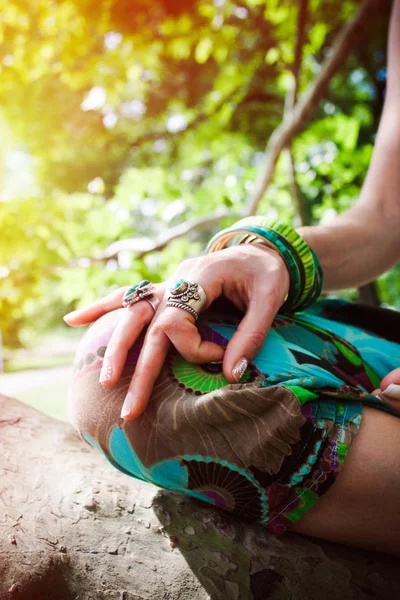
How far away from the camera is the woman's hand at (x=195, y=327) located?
38.1 inches

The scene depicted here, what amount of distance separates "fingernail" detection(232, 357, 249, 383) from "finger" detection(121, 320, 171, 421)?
15cm

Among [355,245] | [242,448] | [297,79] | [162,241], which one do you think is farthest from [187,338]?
[297,79]

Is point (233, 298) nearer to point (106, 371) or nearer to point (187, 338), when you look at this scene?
point (187, 338)

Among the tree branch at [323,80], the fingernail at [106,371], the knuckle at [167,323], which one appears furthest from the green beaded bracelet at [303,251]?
the tree branch at [323,80]

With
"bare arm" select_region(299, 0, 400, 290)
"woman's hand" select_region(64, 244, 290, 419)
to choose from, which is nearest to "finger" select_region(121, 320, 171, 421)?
"woman's hand" select_region(64, 244, 290, 419)

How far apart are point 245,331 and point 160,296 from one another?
247mm

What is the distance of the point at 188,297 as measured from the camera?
103 cm

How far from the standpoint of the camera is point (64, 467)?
46.1 inches

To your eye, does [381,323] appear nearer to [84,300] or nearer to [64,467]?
[64,467]

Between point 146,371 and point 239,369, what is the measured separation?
0.61ft

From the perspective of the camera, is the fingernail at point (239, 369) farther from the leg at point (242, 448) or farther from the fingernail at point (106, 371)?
the fingernail at point (106, 371)

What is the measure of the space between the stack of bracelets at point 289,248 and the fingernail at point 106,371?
503 mm

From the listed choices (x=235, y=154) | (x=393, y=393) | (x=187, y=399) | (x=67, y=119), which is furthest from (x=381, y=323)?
(x=67, y=119)

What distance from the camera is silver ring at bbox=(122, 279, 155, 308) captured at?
110 centimetres
